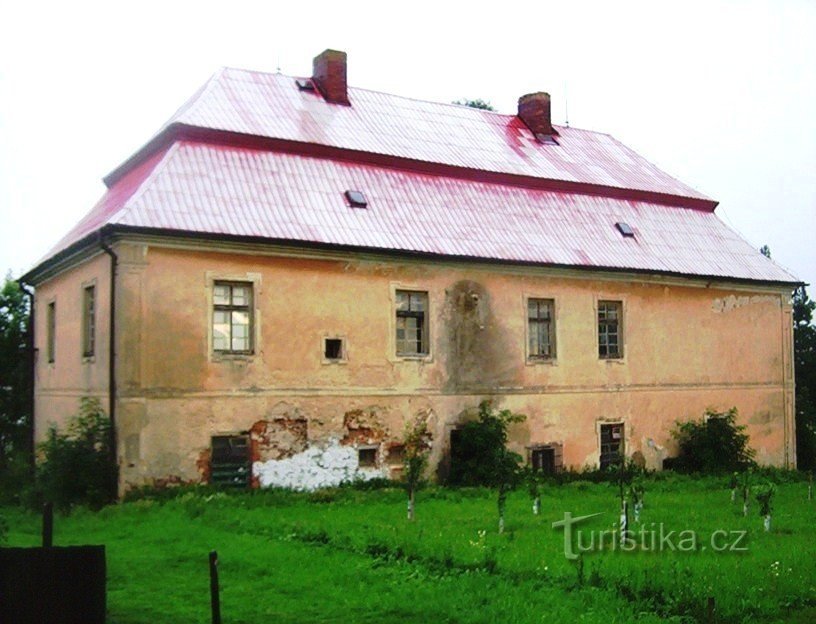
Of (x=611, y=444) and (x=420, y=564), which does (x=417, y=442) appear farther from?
(x=420, y=564)

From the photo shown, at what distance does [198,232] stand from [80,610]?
1138 centimetres

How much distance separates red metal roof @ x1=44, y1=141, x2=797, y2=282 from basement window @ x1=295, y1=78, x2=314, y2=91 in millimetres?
2860

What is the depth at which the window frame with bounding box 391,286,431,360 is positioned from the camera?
20.4 metres

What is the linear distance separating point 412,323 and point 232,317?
12.8 ft

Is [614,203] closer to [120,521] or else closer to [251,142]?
[251,142]

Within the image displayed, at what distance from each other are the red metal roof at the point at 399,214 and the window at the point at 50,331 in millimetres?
1337

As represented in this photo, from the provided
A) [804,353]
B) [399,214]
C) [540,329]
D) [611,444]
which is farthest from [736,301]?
[804,353]

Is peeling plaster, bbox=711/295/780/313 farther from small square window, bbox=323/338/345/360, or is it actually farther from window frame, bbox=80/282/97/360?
window frame, bbox=80/282/97/360

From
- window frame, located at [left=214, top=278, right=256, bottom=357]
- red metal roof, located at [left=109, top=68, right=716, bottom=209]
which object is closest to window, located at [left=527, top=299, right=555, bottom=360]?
red metal roof, located at [left=109, top=68, right=716, bottom=209]

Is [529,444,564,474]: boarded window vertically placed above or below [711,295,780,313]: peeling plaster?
below

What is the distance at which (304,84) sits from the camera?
2406 cm

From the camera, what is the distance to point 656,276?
24.3 m

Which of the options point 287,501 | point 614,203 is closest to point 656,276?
point 614,203

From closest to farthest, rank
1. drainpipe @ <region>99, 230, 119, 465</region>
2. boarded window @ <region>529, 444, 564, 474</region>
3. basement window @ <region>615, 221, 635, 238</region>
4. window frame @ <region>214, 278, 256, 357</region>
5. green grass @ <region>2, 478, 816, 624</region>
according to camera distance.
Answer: green grass @ <region>2, 478, 816, 624</region>, drainpipe @ <region>99, 230, 119, 465</region>, window frame @ <region>214, 278, 256, 357</region>, boarded window @ <region>529, 444, 564, 474</region>, basement window @ <region>615, 221, 635, 238</region>
